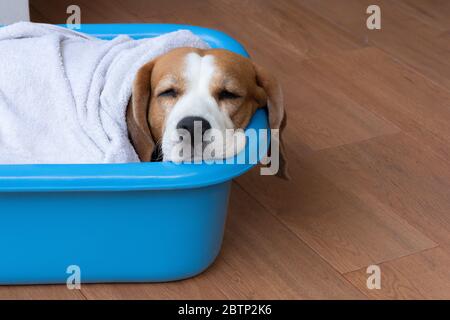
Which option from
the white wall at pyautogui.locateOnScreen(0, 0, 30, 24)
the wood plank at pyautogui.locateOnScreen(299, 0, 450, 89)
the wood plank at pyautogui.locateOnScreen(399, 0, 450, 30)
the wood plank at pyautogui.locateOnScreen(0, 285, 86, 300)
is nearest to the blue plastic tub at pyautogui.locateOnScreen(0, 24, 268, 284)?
the wood plank at pyautogui.locateOnScreen(0, 285, 86, 300)

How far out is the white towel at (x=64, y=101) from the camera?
1550mm

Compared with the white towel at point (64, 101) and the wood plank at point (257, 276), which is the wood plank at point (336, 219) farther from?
the white towel at point (64, 101)

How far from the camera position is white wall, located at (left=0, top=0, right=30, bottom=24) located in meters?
2.18

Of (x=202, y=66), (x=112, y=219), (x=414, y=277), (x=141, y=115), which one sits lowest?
(x=414, y=277)

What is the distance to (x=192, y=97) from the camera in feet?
4.93

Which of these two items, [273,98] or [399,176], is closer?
[273,98]

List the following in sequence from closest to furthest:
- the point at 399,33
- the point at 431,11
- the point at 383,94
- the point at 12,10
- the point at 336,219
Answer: the point at 336,219 < the point at 12,10 < the point at 383,94 < the point at 399,33 < the point at 431,11

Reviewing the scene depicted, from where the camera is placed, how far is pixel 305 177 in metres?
1.93

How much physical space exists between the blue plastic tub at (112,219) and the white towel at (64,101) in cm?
12

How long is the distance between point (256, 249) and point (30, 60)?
0.57 meters

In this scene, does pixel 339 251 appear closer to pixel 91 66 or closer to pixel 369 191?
pixel 369 191

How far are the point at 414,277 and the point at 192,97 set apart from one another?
0.56 metres

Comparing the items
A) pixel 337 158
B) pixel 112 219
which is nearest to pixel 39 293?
pixel 112 219

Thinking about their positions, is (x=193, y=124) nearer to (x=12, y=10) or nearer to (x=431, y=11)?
(x=12, y=10)
